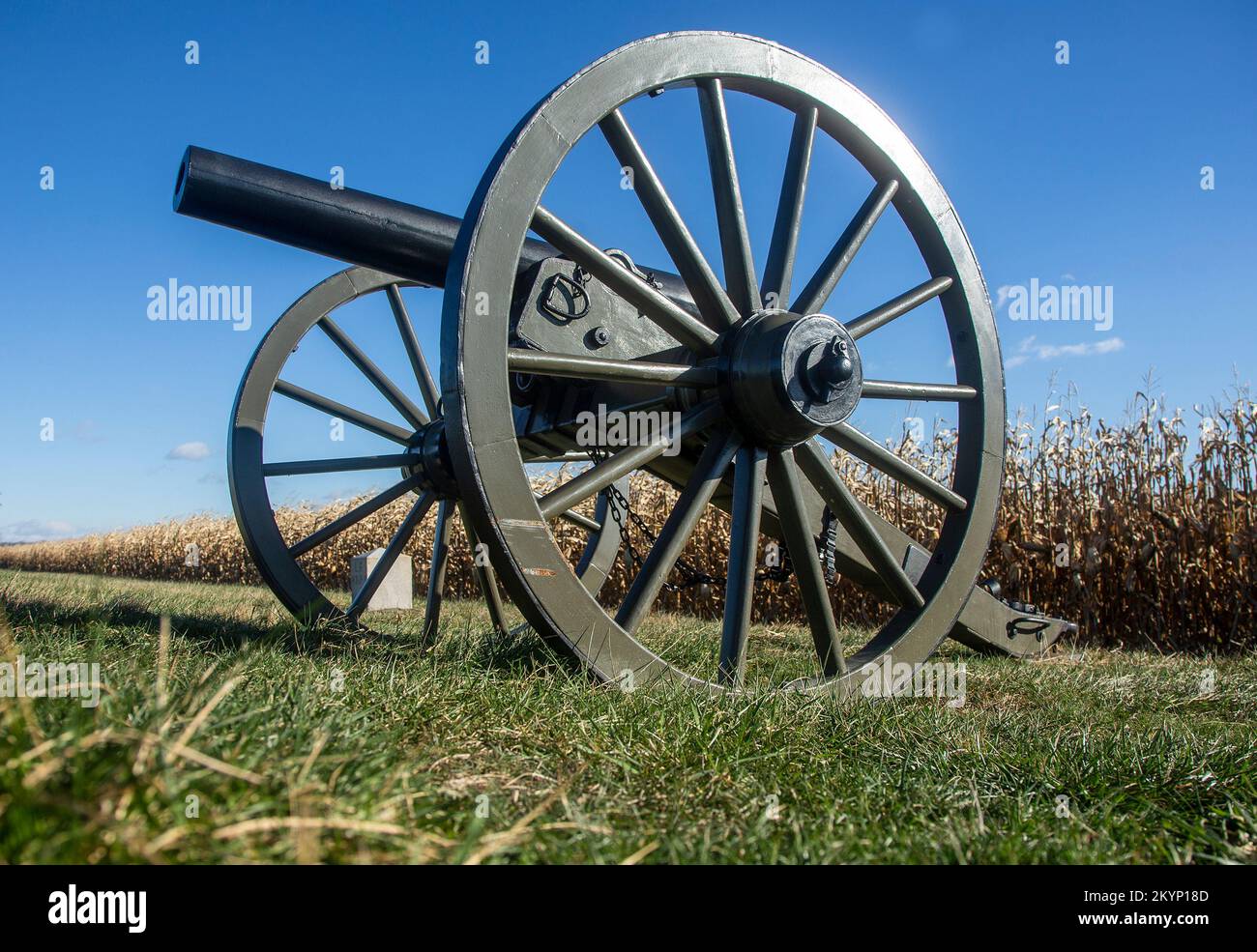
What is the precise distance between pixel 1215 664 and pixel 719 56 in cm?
450

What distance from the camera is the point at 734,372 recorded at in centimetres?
318

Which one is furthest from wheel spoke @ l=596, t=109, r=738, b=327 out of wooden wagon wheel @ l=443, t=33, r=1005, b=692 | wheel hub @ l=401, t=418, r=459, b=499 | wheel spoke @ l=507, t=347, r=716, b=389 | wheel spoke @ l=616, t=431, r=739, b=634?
wheel hub @ l=401, t=418, r=459, b=499

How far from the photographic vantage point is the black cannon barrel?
3.33 meters

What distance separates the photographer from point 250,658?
262 cm

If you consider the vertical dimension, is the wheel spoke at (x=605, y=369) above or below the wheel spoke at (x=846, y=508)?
above

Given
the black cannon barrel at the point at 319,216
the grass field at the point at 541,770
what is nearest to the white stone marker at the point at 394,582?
the grass field at the point at 541,770

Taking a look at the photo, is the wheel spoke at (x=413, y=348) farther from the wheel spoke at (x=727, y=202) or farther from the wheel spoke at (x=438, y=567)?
the wheel spoke at (x=727, y=202)

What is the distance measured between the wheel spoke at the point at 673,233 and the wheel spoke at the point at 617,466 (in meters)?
0.36

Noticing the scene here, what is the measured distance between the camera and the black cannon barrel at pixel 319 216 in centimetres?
333

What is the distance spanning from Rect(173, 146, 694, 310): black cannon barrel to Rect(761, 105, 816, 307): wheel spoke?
888 millimetres

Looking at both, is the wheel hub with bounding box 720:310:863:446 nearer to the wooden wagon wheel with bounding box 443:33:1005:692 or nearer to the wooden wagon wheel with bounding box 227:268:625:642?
the wooden wagon wheel with bounding box 443:33:1005:692

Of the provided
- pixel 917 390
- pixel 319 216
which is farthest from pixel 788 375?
pixel 319 216
